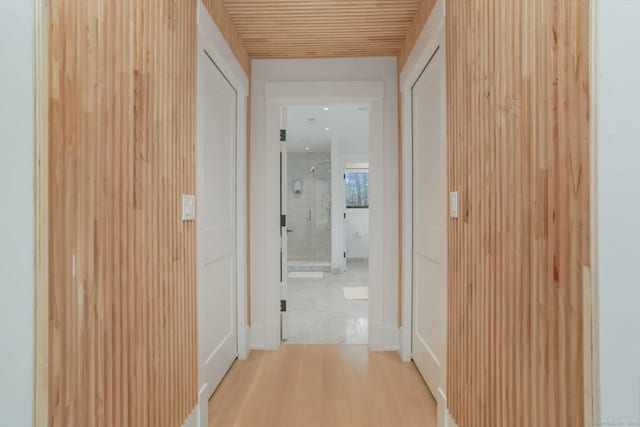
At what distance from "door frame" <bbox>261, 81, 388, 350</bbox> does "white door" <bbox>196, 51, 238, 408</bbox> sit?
1.18ft

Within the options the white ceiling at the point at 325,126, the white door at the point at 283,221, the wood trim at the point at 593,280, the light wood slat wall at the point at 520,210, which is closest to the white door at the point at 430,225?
the light wood slat wall at the point at 520,210

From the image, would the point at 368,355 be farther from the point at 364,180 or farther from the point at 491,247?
the point at 364,180

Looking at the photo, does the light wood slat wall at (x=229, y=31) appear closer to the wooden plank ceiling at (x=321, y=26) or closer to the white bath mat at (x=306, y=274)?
the wooden plank ceiling at (x=321, y=26)

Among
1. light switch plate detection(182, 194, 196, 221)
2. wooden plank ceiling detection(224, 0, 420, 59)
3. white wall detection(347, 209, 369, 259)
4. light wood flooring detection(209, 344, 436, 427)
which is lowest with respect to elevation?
light wood flooring detection(209, 344, 436, 427)

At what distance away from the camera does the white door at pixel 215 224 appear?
1.86 meters

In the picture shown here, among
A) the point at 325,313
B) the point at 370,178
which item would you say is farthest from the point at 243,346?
the point at 370,178

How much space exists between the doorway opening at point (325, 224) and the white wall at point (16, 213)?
2.27 meters

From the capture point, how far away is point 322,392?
7.24 ft

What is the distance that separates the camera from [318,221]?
26.3 feet

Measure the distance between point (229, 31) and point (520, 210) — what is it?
2178mm

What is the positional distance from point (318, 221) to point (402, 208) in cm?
531

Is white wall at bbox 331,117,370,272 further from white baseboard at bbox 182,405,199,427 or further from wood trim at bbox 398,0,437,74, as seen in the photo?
white baseboard at bbox 182,405,199,427

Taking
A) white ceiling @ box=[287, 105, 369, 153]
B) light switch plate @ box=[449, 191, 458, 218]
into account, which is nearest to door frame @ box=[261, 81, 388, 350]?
light switch plate @ box=[449, 191, 458, 218]

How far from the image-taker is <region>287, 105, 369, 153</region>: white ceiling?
499 centimetres
